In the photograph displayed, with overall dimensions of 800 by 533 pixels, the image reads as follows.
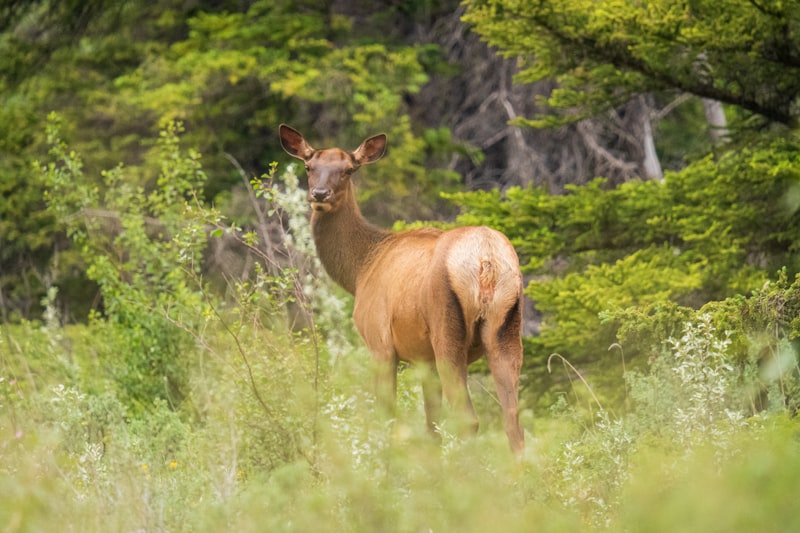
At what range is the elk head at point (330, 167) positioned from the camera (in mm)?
8211

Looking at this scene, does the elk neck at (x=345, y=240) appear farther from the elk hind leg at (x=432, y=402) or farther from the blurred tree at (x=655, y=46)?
the blurred tree at (x=655, y=46)

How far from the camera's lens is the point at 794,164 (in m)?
9.03

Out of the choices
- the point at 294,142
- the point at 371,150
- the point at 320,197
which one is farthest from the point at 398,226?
the point at 320,197

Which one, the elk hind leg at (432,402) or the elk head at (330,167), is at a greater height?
the elk head at (330,167)

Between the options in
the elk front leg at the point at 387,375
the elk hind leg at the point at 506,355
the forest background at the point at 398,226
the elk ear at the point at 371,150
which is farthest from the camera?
the elk ear at the point at 371,150

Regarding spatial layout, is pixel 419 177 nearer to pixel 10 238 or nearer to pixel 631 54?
pixel 10 238

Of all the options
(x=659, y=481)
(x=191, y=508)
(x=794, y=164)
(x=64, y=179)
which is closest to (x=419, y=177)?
(x=64, y=179)

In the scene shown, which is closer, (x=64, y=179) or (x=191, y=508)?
(x=191, y=508)

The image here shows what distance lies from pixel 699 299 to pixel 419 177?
25.9ft

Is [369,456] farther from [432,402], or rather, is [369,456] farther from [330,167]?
[330,167]

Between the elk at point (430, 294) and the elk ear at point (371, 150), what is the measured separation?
0.02 m

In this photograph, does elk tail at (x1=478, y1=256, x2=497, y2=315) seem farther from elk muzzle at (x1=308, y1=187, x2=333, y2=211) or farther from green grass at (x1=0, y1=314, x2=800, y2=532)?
elk muzzle at (x1=308, y1=187, x2=333, y2=211)

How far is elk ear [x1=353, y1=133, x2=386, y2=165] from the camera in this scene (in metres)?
8.58

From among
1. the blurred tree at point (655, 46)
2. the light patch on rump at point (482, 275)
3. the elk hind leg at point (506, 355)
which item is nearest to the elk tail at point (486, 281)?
the light patch on rump at point (482, 275)
